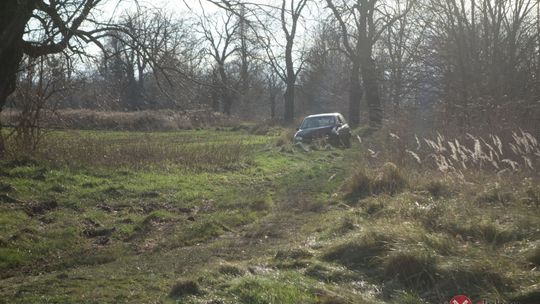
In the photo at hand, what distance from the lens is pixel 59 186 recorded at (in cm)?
1155

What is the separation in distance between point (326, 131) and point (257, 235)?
634 inches

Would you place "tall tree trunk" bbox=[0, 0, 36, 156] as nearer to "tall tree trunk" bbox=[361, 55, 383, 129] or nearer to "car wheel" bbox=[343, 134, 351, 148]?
"car wheel" bbox=[343, 134, 351, 148]

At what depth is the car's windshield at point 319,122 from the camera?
2520cm

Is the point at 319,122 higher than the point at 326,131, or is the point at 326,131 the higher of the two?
the point at 319,122

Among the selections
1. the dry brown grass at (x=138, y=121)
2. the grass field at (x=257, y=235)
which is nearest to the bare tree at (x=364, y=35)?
the dry brown grass at (x=138, y=121)

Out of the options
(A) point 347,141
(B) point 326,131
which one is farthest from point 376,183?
(A) point 347,141

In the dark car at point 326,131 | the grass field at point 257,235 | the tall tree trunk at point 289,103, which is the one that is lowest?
the grass field at point 257,235

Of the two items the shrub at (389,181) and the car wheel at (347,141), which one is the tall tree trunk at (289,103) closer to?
the car wheel at (347,141)

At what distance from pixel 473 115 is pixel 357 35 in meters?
19.2

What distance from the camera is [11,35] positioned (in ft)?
24.6

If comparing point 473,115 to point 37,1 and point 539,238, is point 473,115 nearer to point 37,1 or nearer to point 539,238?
point 539,238

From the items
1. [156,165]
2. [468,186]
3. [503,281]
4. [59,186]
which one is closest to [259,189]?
[156,165]

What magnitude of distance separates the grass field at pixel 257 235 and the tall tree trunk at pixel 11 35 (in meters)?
2.22

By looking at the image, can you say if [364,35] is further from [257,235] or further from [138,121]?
[257,235]
